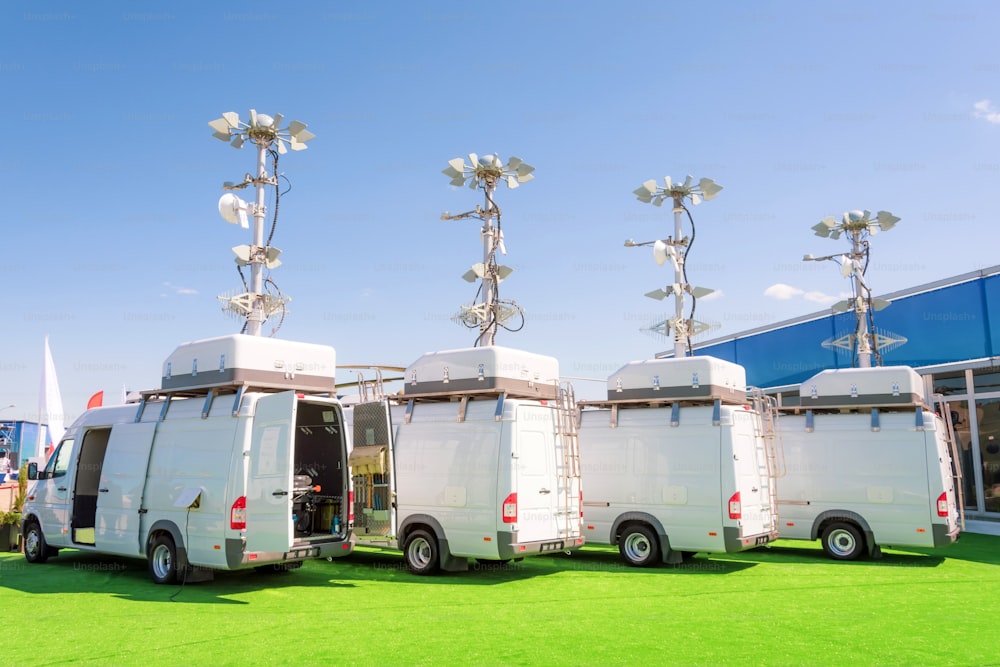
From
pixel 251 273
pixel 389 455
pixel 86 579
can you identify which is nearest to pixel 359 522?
pixel 389 455

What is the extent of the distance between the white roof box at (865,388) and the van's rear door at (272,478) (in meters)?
9.09

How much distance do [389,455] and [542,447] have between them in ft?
6.84

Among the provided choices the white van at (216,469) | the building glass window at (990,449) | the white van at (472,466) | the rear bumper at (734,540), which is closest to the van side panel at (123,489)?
the white van at (216,469)

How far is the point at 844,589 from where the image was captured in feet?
31.6

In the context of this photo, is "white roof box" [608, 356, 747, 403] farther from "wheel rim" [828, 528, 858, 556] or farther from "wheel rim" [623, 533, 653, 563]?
"wheel rim" [828, 528, 858, 556]

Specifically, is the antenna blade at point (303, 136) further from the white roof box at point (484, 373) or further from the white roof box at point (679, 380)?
the white roof box at point (679, 380)

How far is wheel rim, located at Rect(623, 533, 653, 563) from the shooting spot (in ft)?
39.6

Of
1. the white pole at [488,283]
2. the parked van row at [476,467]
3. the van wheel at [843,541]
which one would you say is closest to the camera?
the parked van row at [476,467]

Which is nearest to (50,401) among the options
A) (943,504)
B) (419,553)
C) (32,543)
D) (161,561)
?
(32,543)

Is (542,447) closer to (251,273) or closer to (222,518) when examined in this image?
(222,518)

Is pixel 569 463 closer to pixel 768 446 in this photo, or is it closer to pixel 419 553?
pixel 419 553

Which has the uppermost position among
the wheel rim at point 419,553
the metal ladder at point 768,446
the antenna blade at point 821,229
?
the antenna blade at point 821,229

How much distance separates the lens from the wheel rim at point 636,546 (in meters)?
12.1

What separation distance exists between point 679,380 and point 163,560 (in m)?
7.52
